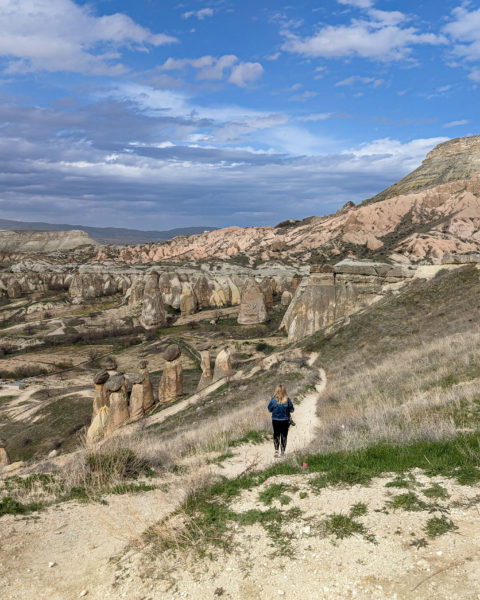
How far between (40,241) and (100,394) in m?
152

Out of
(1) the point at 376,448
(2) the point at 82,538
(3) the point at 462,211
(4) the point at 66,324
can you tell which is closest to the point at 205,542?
(2) the point at 82,538

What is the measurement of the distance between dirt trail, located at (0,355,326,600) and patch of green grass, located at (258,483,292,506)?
3.49 feet

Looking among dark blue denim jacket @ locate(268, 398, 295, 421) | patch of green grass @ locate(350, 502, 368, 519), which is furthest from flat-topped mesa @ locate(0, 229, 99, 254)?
patch of green grass @ locate(350, 502, 368, 519)

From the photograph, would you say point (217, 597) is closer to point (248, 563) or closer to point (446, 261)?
point (248, 563)

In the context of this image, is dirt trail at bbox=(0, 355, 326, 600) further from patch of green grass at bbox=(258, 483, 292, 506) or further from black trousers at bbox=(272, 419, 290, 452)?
black trousers at bbox=(272, 419, 290, 452)

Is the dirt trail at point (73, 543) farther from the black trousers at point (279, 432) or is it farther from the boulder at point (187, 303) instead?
the boulder at point (187, 303)

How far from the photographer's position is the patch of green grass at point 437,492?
471 cm

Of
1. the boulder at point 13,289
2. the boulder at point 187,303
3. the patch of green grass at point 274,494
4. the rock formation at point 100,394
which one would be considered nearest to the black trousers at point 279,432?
the patch of green grass at point 274,494

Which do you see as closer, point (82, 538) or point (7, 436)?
point (82, 538)

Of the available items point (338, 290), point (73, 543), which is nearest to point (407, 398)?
point (73, 543)

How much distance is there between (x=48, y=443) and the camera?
21.1 metres

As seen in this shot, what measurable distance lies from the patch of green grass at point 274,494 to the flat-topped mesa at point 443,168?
89.6m

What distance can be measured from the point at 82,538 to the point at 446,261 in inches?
898

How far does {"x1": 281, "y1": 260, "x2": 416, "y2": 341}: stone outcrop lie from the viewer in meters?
25.8
